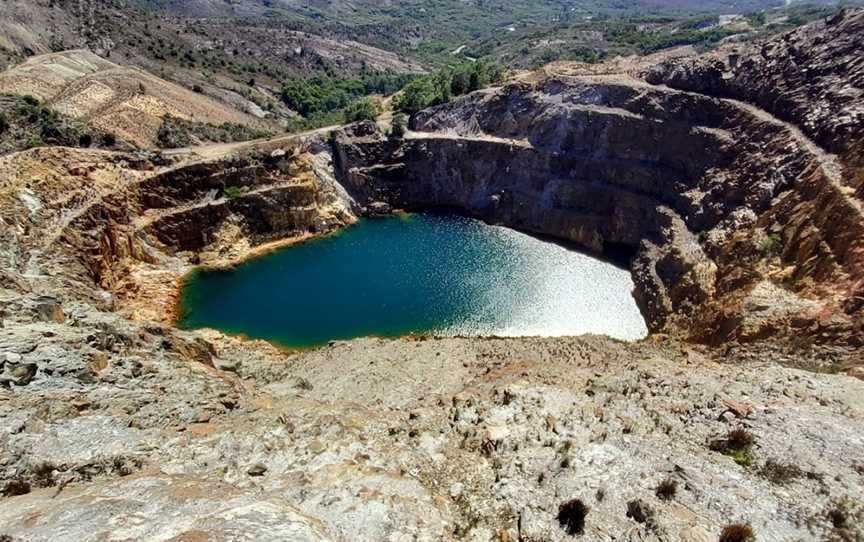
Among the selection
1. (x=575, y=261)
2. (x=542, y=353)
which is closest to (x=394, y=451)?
(x=542, y=353)

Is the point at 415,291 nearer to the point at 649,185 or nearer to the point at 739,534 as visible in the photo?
the point at 649,185

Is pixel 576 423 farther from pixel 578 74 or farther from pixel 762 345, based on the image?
pixel 578 74

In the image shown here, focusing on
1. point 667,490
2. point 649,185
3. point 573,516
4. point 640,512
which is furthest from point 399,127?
point 640,512

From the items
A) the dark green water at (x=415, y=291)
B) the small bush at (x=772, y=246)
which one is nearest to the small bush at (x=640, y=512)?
the dark green water at (x=415, y=291)

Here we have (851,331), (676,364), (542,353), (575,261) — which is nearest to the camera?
(851,331)

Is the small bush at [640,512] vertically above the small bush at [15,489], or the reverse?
the small bush at [640,512]

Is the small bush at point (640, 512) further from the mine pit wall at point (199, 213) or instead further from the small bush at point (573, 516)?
the mine pit wall at point (199, 213)
